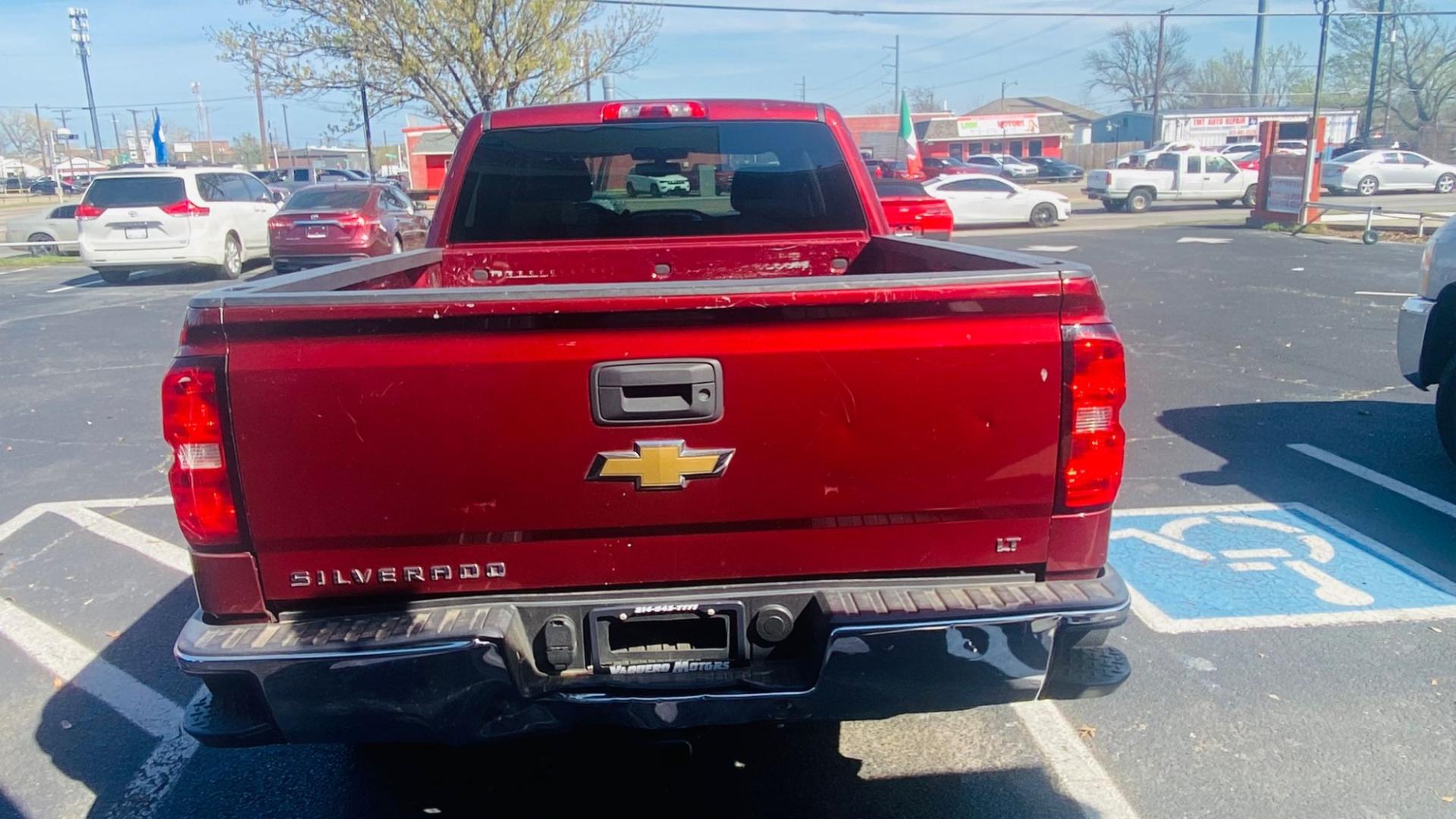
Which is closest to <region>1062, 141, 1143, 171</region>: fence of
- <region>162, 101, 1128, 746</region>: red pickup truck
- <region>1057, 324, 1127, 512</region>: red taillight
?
<region>1057, 324, 1127, 512</region>: red taillight

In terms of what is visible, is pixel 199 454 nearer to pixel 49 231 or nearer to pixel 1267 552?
pixel 1267 552

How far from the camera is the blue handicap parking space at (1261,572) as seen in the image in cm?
427

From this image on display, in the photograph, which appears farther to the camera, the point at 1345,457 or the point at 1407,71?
the point at 1407,71

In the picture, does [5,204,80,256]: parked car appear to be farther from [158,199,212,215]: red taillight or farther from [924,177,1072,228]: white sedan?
[924,177,1072,228]: white sedan

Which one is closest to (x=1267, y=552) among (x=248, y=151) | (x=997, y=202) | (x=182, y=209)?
(x=182, y=209)

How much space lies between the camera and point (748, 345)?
7.64 ft

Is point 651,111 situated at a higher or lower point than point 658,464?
higher

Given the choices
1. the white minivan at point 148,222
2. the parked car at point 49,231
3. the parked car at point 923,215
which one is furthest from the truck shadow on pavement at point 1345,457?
the parked car at point 49,231

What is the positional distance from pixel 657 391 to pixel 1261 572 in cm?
355

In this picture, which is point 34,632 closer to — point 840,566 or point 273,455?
point 273,455

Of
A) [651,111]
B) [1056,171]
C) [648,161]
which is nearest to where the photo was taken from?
[651,111]

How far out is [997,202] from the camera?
2575 cm

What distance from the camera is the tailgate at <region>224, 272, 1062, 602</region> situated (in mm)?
2291

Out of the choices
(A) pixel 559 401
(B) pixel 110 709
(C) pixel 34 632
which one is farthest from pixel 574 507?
(C) pixel 34 632
